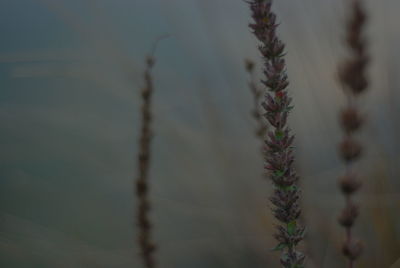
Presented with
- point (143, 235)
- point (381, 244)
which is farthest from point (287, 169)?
point (381, 244)

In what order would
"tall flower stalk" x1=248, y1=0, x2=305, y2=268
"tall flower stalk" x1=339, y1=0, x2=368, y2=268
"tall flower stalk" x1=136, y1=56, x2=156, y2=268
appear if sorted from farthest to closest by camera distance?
"tall flower stalk" x1=136, y1=56, x2=156, y2=268, "tall flower stalk" x1=248, y1=0, x2=305, y2=268, "tall flower stalk" x1=339, y1=0, x2=368, y2=268

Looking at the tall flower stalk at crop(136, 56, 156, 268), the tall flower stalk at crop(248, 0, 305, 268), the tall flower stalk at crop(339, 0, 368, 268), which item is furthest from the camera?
the tall flower stalk at crop(136, 56, 156, 268)

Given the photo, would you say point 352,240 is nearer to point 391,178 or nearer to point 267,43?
point 267,43

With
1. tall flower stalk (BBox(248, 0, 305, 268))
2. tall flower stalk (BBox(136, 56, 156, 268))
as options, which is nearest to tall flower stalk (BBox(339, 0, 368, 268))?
tall flower stalk (BBox(248, 0, 305, 268))

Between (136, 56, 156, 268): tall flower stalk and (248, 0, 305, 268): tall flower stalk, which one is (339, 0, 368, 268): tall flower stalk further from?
(136, 56, 156, 268): tall flower stalk

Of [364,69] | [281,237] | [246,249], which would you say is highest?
[364,69]
